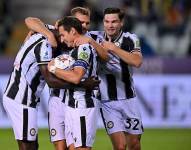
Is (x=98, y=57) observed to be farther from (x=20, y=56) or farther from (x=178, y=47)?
(x=178, y=47)

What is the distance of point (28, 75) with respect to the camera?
8273 millimetres

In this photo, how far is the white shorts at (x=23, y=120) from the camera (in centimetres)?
829

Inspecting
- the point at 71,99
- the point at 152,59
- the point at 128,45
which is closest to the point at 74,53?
the point at 71,99

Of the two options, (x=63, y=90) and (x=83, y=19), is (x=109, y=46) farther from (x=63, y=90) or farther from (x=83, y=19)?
(x=63, y=90)

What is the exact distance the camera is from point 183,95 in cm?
1450

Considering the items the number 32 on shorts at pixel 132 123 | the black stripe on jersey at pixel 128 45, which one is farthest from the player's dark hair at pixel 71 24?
the number 32 on shorts at pixel 132 123

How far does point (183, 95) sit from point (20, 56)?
680 cm

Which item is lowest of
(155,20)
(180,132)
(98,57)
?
(180,132)

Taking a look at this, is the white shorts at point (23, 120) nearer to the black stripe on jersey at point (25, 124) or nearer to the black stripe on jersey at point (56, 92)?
the black stripe on jersey at point (25, 124)

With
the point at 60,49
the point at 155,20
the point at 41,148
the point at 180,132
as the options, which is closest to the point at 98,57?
the point at 60,49

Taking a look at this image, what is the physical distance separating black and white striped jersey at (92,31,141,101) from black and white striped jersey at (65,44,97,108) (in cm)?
108

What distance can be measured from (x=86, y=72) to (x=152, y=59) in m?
7.36

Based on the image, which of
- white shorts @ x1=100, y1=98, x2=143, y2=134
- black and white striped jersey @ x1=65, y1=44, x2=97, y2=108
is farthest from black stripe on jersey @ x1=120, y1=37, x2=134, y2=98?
black and white striped jersey @ x1=65, y1=44, x2=97, y2=108

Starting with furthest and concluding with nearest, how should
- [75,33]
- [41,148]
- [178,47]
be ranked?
[178,47]
[41,148]
[75,33]
